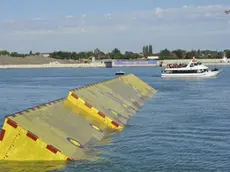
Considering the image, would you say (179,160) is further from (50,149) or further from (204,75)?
(204,75)

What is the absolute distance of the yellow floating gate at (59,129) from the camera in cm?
1770

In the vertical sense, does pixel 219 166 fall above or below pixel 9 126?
below

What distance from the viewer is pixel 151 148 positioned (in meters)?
20.6

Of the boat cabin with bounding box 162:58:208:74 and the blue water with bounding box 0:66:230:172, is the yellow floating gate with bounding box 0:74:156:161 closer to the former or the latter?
the blue water with bounding box 0:66:230:172

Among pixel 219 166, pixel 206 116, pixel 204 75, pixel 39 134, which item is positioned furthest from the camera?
pixel 204 75

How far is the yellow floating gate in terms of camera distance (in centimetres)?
1770

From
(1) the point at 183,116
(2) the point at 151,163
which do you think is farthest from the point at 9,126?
(1) the point at 183,116

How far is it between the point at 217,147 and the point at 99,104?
12892 millimetres

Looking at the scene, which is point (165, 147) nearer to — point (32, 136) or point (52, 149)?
point (52, 149)

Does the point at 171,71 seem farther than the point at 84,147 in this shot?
Yes

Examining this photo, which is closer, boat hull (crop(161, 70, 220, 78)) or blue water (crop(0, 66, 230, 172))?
blue water (crop(0, 66, 230, 172))

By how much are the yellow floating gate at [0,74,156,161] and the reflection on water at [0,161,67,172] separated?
28cm

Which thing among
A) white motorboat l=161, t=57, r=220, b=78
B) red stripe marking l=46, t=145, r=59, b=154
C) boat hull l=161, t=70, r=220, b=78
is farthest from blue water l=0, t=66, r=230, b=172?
white motorboat l=161, t=57, r=220, b=78

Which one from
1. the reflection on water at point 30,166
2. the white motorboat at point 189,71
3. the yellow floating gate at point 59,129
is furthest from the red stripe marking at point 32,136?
the white motorboat at point 189,71
